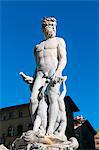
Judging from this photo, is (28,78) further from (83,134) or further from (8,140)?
(83,134)

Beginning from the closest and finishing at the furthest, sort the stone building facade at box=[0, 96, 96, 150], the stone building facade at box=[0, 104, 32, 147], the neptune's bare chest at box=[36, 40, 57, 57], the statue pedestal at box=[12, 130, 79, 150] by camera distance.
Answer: the statue pedestal at box=[12, 130, 79, 150]
the neptune's bare chest at box=[36, 40, 57, 57]
the stone building facade at box=[0, 96, 96, 150]
the stone building facade at box=[0, 104, 32, 147]

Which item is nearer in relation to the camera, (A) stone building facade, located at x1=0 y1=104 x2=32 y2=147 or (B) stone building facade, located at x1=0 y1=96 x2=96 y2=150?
(B) stone building facade, located at x1=0 y1=96 x2=96 y2=150

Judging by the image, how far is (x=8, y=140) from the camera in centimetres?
5931

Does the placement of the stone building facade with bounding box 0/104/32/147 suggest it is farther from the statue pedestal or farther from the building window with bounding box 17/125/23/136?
the statue pedestal

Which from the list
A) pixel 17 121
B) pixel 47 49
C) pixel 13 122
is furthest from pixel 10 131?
pixel 47 49

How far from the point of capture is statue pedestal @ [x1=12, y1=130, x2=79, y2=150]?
28.4 ft

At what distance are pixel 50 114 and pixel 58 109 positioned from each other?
32 cm

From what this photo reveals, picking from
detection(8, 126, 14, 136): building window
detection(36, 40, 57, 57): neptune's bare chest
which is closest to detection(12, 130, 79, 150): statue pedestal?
detection(36, 40, 57, 57): neptune's bare chest

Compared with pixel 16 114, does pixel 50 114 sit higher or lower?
lower

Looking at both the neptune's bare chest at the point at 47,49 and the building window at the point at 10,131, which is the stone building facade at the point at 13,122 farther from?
the neptune's bare chest at the point at 47,49

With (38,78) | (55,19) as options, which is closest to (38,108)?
(38,78)

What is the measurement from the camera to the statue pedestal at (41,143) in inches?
341

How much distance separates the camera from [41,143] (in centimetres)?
886

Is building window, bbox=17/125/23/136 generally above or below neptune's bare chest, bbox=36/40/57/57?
above
